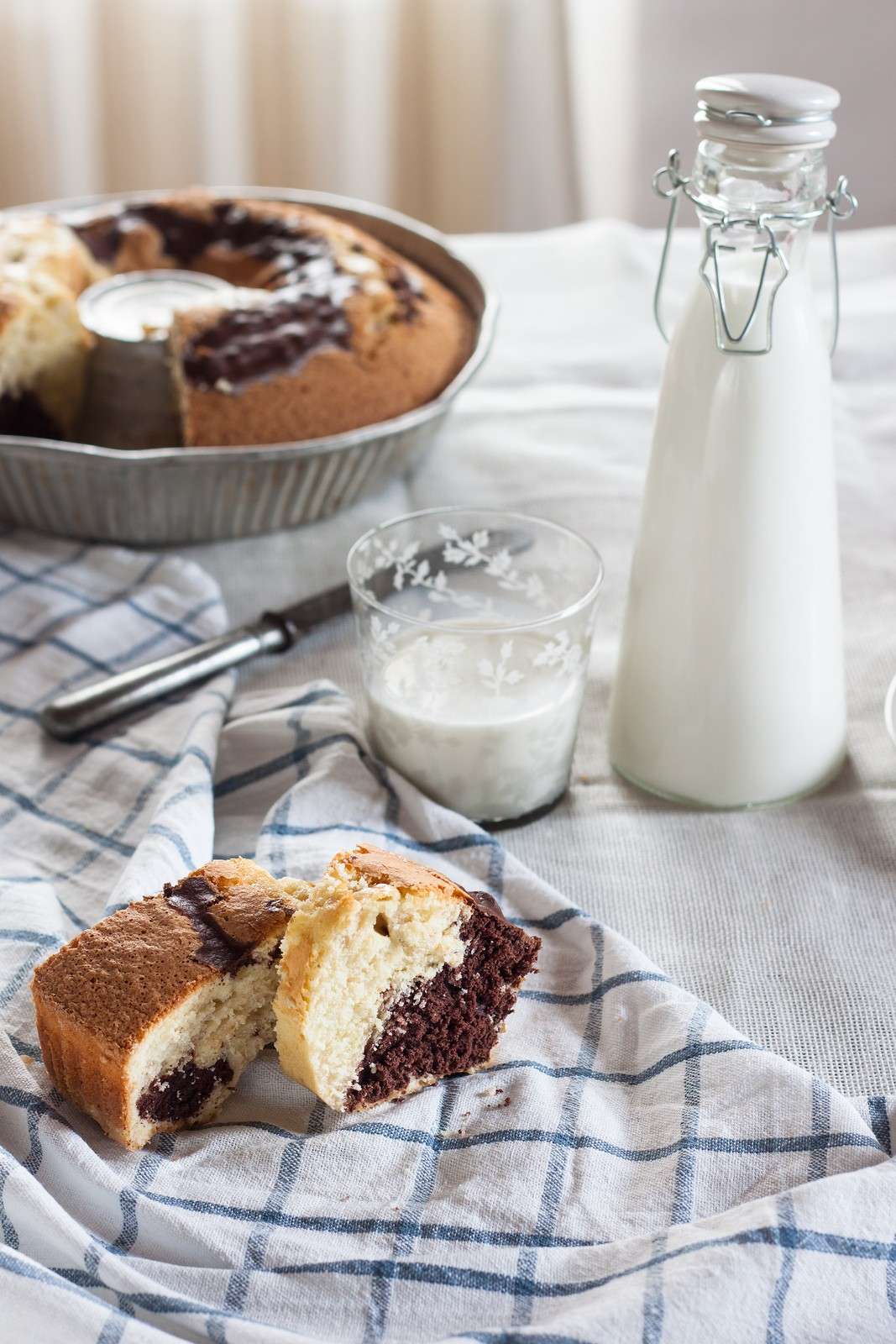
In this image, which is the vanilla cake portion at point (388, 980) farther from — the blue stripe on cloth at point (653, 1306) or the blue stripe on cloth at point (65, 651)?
the blue stripe on cloth at point (65, 651)

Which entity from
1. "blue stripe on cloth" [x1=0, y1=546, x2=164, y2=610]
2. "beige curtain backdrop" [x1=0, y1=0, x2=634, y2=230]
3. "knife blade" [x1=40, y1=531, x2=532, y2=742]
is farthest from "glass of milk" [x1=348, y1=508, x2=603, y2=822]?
"beige curtain backdrop" [x1=0, y1=0, x2=634, y2=230]

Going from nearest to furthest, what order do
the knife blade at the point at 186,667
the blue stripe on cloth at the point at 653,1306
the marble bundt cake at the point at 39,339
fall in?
1. the blue stripe on cloth at the point at 653,1306
2. the knife blade at the point at 186,667
3. the marble bundt cake at the point at 39,339

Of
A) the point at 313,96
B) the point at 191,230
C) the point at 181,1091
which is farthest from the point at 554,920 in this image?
the point at 313,96

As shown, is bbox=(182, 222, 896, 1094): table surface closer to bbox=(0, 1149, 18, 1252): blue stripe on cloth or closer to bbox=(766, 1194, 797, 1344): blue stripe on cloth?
bbox=(766, 1194, 797, 1344): blue stripe on cloth

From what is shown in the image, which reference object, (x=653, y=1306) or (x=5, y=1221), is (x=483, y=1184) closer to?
(x=653, y=1306)

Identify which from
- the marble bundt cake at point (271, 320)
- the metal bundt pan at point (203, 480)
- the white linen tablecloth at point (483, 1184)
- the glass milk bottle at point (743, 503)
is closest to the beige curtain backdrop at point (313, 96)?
the marble bundt cake at point (271, 320)

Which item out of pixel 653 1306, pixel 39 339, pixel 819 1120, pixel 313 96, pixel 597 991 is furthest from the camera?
pixel 313 96

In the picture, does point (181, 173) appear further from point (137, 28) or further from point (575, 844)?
point (575, 844)
